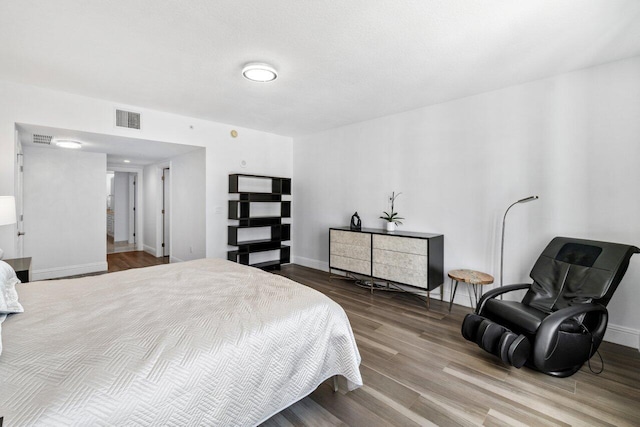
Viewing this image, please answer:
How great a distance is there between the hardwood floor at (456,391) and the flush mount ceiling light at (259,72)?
2.65 meters

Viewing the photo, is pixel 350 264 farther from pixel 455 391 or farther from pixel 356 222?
pixel 455 391

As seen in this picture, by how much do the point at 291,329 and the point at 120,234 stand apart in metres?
8.64

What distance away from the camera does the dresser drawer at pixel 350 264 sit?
4.15m

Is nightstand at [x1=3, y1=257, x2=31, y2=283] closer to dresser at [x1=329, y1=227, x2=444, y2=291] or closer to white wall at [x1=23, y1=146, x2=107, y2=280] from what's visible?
white wall at [x1=23, y1=146, x2=107, y2=280]

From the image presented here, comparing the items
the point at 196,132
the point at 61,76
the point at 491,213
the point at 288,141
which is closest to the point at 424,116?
the point at 491,213

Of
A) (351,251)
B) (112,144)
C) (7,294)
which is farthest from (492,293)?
(112,144)

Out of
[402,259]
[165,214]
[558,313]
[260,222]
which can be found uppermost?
[165,214]

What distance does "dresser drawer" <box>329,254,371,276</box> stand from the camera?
4148 mm

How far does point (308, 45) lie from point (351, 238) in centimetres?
268

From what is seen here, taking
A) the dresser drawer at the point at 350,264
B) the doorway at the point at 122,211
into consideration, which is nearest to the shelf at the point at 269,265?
the dresser drawer at the point at 350,264

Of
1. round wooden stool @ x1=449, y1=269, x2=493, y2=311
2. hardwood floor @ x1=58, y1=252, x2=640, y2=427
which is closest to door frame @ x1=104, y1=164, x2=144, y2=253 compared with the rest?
hardwood floor @ x1=58, y1=252, x2=640, y2=427

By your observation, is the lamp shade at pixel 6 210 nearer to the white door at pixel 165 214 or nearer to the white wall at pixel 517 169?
the white door at pixel 165 214

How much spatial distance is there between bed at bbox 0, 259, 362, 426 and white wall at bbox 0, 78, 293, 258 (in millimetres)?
2163

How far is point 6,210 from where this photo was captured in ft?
8.54
